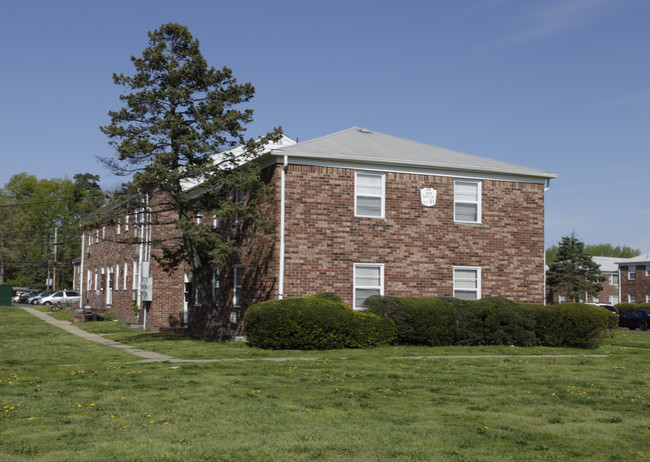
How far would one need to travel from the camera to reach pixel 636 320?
43.9 meters

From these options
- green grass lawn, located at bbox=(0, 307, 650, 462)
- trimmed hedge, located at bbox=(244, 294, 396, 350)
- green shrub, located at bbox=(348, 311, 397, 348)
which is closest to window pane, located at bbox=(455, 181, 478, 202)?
green shrub, located at bbox=(348, 311, 397, 348)

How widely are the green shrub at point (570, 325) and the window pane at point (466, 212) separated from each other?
12.5 feet

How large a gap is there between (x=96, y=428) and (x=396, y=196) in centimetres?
1550

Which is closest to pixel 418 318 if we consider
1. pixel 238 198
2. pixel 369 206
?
pixel 369 206

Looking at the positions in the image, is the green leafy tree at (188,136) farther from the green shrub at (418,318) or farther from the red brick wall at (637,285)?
the red brick wall at (637,285)

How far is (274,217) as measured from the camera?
67.7 ft

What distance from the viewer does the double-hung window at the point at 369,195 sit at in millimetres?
21703

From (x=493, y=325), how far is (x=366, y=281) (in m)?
4.25

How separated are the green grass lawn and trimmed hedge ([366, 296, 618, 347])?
10.3 feet

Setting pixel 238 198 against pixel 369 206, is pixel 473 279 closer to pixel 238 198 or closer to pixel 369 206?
pixel 369 206

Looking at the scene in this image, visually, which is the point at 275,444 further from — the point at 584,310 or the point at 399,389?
the point at 584,310

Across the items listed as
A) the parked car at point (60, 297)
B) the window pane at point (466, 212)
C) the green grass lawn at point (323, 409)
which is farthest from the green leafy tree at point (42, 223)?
the green grass lawn at point (323, 409)

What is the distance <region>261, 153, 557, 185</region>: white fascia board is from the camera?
20953 mm

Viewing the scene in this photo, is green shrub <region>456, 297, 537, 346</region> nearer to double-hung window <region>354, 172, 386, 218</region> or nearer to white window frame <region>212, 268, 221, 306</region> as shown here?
double-hung window <region>354, 172, 386, 218</region>
